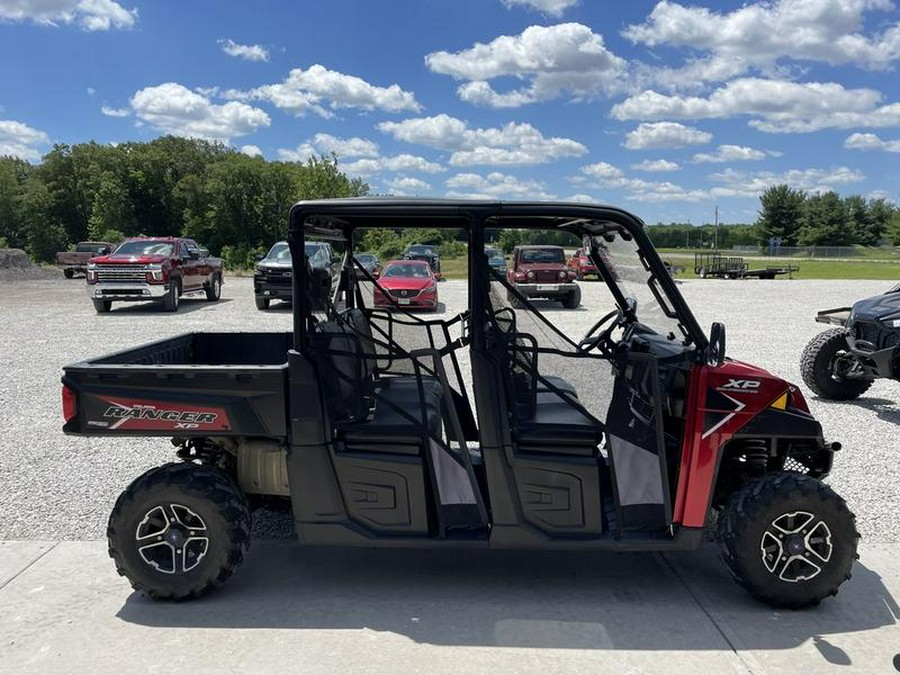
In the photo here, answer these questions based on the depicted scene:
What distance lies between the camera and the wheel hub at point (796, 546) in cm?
336

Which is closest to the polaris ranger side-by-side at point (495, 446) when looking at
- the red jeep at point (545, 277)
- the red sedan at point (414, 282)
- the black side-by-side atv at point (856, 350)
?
the black side-by-side atv at point (856, 350)

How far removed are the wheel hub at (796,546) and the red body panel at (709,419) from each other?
33cm

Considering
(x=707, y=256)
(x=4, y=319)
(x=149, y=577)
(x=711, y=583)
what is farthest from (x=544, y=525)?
(x=707, y=256)

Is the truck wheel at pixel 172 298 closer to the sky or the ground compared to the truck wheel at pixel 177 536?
closer to the sky

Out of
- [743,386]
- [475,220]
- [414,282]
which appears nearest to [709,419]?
[743,386]

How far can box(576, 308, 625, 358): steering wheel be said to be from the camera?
375cm

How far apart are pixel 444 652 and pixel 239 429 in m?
1.44

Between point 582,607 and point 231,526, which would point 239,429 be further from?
point 582,607

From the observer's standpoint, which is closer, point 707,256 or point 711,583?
point 711,583

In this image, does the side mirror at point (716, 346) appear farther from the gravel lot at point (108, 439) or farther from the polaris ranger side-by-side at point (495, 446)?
the gravel lot at point (108, 439)

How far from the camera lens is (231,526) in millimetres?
3494

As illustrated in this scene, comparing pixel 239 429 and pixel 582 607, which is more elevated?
pixel 239 429

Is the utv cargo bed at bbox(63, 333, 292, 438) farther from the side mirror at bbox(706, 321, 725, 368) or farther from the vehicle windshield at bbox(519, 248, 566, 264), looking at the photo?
the vehicle windshield at bbox(519, 248, 566, 264)

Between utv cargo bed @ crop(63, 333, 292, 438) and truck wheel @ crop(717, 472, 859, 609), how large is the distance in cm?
228
